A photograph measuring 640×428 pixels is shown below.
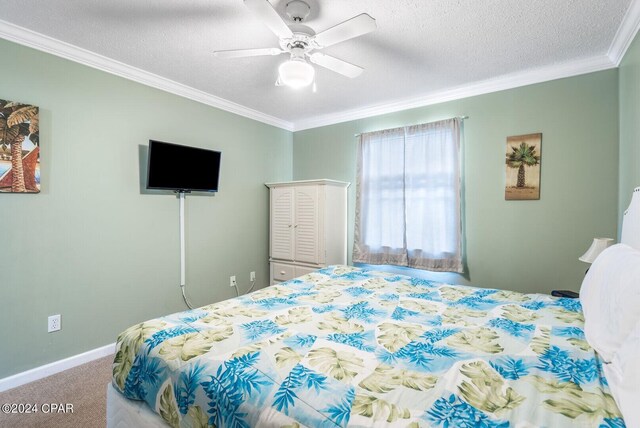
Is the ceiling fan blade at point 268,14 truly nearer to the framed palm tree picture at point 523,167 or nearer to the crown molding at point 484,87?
the crown molding at point 484,87

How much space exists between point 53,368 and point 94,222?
1136mm

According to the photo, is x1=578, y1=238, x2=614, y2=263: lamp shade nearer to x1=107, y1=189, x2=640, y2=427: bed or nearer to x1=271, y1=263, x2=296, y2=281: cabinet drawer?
x1=107, y1=189, x2=640, y2=427: bed

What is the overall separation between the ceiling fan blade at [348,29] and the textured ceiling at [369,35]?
0.80 feet

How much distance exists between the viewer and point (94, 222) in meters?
2.54

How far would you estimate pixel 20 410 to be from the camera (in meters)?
1.90

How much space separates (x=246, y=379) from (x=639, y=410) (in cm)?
106

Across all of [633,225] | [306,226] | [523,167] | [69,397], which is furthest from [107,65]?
[633,225]

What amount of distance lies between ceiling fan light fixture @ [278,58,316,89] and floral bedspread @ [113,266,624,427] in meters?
1.39

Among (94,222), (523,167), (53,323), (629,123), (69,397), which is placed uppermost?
(629,123)

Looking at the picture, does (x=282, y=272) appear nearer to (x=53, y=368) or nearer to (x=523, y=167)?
(x=53, y=368)

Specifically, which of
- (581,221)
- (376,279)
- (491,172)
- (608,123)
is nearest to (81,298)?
(376,279)

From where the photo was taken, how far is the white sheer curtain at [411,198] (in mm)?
3141

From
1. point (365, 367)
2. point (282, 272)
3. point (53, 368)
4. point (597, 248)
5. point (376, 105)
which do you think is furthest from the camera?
point (282, 272)

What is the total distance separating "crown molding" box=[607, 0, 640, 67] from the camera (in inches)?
74.0
